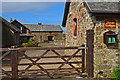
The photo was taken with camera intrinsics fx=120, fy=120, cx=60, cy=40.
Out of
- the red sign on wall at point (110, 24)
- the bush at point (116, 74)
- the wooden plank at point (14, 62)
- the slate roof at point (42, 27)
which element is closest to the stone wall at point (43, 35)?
the slate roof at point (42, 27)

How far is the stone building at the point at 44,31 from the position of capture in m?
39.6

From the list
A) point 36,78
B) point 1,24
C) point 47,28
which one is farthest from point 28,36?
point 36,78

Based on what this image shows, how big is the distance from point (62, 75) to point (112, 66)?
2.26m

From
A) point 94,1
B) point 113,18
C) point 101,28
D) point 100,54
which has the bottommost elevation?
point 100,54

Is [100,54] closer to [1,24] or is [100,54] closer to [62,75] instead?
[62,75]

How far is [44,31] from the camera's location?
4053 cm

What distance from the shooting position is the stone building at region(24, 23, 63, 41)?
39.6 meters

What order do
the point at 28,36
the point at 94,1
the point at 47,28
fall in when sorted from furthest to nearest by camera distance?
the point at 47,28 < the point at 28,36 < the point at 94,1

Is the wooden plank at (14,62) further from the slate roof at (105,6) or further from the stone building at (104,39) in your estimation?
the slate roof at (105,6)

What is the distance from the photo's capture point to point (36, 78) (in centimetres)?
523

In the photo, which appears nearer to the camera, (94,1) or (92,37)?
(92,37)

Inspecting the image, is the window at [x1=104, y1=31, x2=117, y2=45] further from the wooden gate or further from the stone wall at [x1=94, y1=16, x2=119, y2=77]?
the wooden gate

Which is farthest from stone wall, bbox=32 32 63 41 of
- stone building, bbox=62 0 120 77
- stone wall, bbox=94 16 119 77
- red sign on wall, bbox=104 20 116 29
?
red sign on wall, bbox=104 20 116 29

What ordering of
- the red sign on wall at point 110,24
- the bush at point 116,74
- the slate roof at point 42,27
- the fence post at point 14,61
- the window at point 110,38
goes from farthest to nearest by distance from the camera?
the slate roof at point 42,27 < the red sign on wall at point 110,24 < the window at point 110,38 < the bush at point 116,74 < the fence post at point 14,61
